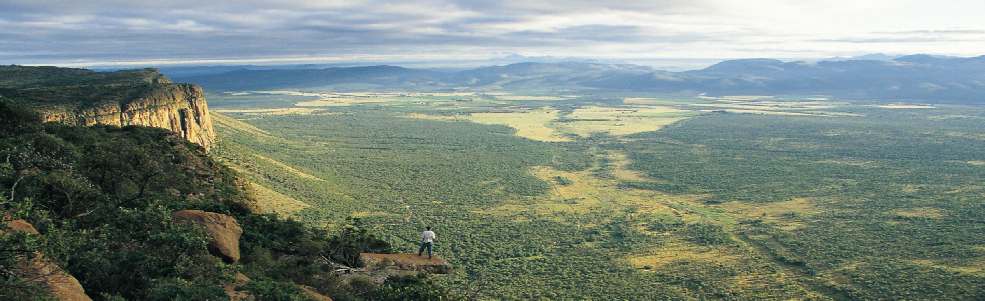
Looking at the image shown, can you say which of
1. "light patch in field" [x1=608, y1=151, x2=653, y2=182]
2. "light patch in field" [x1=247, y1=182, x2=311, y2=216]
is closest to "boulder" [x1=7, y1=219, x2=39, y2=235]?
"light patch in field" [x1=247, y1=182, x2=311, y2=216]

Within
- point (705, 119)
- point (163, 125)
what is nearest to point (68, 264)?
point (163, 125)

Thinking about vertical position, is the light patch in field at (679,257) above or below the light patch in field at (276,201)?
below

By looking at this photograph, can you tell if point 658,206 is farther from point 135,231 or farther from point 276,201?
point 135,231

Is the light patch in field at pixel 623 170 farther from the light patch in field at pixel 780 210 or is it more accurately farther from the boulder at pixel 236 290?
the boulder at pixel 236 290

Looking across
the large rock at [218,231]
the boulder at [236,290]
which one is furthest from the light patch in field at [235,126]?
the boulder at [236,290]

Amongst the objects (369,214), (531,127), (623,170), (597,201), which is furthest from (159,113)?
(531,127)

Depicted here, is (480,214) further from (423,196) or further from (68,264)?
(68,264)
